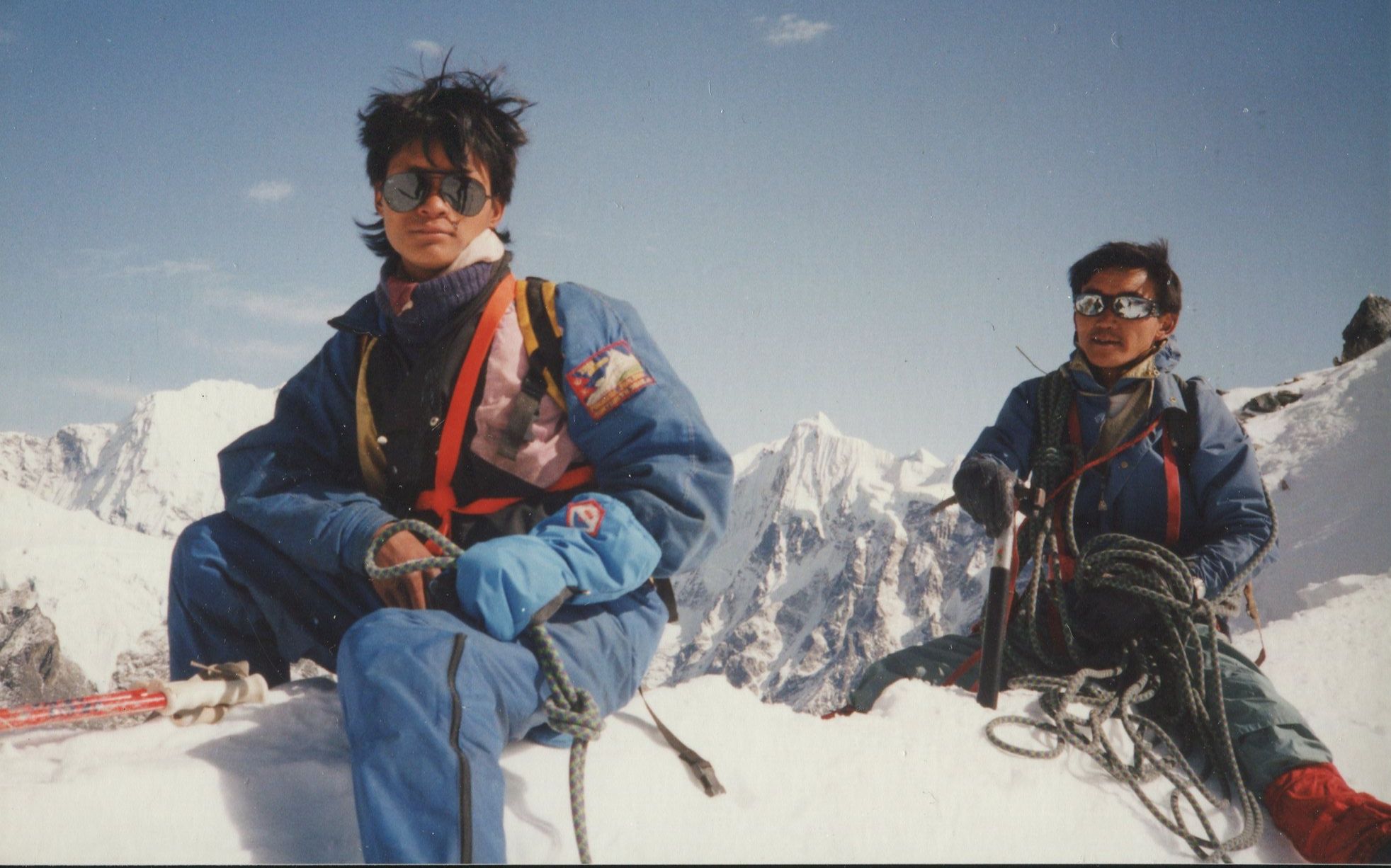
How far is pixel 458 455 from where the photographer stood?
3004 millimetres

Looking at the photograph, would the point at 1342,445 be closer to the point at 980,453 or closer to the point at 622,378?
the point at 980,453

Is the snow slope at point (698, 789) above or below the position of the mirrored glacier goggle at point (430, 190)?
below

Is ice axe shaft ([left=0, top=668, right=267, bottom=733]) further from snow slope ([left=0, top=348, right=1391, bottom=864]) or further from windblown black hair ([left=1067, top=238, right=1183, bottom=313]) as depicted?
windblown black hair ([left=1067, top=238, right=1183, bottom=313])

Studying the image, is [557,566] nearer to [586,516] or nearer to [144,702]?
[586,516]

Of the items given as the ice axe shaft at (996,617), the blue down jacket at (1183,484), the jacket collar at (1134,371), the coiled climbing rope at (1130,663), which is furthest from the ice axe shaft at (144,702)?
the jacket collar at (1134,371)

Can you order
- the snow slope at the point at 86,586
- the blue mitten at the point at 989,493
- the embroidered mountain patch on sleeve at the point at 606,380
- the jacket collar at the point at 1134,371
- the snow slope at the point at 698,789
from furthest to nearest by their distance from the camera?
the snow slope at the point at 86,586
the jacket collar at the point at 1134,371
the blue mitten at the point at 989,493
the embroidered mountain patch on sleeve at the point at 606,380
the snow slope at the point at 698,789

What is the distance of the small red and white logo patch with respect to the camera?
2.54 metres

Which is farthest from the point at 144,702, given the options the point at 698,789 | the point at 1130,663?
the point at 1130,663

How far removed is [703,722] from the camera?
10.4 feet

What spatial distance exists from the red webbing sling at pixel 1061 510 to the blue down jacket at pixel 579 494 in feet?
7.74

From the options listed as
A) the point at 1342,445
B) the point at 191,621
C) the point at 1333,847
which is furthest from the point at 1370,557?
the point at 191,621

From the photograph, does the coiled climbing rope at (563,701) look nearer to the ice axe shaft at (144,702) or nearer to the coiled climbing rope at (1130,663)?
the ice axe shaft at (144,702)

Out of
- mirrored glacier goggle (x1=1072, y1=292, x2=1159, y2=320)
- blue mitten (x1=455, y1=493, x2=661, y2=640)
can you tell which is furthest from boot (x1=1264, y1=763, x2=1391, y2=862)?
blue mitten (x1=455, y1=493, x2=661, y2=640)

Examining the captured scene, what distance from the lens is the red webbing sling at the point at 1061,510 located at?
14.9 ft
